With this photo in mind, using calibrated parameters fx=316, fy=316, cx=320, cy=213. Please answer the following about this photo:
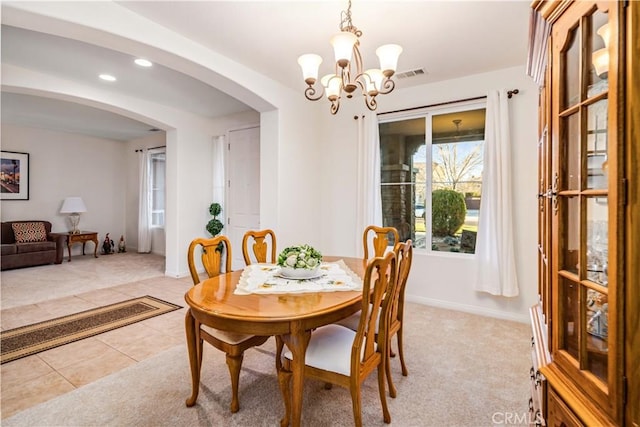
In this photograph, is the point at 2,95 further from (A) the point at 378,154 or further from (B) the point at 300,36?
(A) the point at 378,154

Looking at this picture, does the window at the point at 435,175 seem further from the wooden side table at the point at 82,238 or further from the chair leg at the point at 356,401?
the wooden side table at the point at 82,238

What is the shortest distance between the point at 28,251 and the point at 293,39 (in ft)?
20.8


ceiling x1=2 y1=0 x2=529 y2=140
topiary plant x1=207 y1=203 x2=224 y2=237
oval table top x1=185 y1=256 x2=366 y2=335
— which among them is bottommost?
oval table top x1=185 y1=256 x2=366 y2=335

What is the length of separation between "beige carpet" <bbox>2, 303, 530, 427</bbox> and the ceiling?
266 cm

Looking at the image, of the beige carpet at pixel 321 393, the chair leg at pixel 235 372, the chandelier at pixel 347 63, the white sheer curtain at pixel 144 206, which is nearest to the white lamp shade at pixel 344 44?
the chandelier at pixel 347 63

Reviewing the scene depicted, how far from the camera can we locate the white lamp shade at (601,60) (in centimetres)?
88

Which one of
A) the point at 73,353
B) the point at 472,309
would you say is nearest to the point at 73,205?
the point at 73,353

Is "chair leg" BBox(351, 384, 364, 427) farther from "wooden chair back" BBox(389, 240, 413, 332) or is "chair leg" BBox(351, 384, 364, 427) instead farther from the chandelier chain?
the chandelier chain

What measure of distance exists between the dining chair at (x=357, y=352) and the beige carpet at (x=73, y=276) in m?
4.13

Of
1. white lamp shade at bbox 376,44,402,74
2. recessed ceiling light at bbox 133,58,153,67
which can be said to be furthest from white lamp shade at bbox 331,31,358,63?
recessed ceiling light at bbox 133,58,153,67

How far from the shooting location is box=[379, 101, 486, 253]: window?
3.67 meters

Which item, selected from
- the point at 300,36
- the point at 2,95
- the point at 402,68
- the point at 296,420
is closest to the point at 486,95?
the point at 402,68

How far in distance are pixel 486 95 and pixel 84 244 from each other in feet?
27.4

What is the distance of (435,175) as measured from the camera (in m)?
3.86
